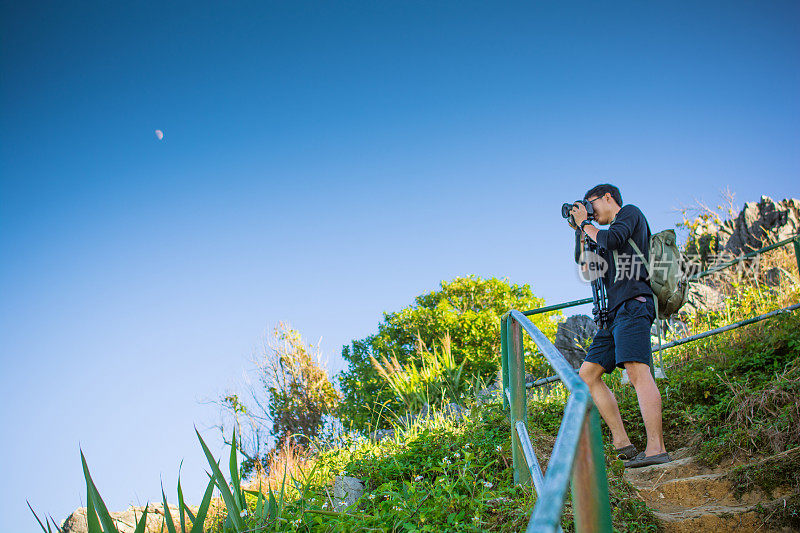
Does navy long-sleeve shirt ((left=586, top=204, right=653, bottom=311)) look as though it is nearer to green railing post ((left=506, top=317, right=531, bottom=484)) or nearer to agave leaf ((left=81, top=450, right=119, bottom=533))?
green railing post ((left=506, top=317, right=531, bottom=484))

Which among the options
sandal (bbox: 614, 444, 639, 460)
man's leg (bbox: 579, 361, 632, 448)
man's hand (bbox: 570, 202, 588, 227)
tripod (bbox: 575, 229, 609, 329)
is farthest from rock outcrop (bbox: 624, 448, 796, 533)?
man's hand (bbox: 570, 202, 588, 227)

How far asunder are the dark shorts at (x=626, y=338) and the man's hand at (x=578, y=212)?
67cm

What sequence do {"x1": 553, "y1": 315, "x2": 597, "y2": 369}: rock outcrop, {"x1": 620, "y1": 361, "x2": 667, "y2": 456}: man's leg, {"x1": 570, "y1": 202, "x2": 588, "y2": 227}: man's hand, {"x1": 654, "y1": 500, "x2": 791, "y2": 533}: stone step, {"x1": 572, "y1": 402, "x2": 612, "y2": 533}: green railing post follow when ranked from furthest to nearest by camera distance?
1. {"x1": 553, "y1": 315, "x2": 597, "y2": 369}: rock outcrop
2. {"x1": 570, "y1": 202, "x2": 588, "y2": 227}: man's hand
3. {"x1": 620, "y1": 361, "x2": 667, "y2": 456}: man's leg
4. {"x1": 654, "y1": 500, "x2": 791, "y2": 533}: stone step
5. {"x1": 572, "y1": 402, "x2": 612, "y2": 533}: green railing post

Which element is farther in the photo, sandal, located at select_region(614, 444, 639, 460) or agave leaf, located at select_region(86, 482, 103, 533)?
sandal, located at select_region(614, 444, 639, 460)

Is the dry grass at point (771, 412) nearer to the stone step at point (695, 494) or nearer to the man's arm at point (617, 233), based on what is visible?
the stone step at point (695, 494)

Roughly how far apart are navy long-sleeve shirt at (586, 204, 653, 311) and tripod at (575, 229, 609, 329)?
4cm

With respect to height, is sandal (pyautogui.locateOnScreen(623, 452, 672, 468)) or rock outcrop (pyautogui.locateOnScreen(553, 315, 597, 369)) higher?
rock outcrop (pyautogui.locateOnScreen(553, 315, 597, 369))

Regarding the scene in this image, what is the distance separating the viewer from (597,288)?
349 centimetres

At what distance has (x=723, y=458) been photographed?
3.10 metres

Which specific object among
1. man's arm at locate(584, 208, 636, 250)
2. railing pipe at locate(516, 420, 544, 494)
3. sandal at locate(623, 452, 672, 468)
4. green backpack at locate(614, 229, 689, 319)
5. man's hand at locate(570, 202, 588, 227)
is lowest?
sandal at locate(623, 452, 672, 468)

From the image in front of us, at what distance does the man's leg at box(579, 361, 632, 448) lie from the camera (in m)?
3.25

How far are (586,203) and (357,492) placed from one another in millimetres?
2627

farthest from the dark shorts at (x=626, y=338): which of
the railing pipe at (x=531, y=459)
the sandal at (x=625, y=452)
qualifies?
the railing pipe at (x=531, y=459)

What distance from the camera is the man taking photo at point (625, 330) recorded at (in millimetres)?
3045
